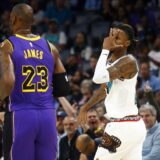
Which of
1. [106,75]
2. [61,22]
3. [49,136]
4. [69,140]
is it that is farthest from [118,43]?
[61,22]

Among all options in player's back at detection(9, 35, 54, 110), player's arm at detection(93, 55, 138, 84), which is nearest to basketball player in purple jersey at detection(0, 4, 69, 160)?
player's back at detection(9, 35, 54, 110)

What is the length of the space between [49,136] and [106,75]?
852 mm

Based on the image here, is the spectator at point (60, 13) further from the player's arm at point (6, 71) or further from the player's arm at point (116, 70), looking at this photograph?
the player's arm at point (6, 71)

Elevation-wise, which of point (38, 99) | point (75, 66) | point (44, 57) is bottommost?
point (75, 66)

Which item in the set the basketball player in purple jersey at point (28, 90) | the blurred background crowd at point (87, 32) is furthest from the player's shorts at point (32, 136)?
the blurred background crowd at point (87, 32)

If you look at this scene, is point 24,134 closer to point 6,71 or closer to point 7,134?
point 7,134

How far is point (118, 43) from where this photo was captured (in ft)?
19.8

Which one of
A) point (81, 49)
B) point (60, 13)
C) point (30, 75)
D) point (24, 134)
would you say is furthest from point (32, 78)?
point (60, 13)

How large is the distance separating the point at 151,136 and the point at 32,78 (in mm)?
2768

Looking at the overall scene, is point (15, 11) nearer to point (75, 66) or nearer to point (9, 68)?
point (9, 68)

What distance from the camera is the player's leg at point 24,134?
207 inches

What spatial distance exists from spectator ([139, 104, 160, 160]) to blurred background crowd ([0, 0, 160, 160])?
146 centimetres

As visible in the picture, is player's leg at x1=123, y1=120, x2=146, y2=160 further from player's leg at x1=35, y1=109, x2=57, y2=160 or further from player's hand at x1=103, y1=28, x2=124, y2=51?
player's leg at x1=35, y1=109, x2=57, y2=160

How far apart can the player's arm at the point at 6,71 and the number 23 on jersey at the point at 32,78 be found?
0.17 m
